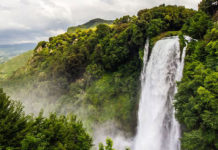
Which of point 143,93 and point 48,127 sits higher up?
point 143,93

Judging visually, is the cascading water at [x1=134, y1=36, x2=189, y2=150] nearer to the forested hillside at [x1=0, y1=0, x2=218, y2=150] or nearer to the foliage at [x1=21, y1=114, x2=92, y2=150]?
the forested hillside at [x1=0, y1=0, x2=218, y2=150]

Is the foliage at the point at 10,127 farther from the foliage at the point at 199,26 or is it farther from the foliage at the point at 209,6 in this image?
the foliage at the point at 209,6

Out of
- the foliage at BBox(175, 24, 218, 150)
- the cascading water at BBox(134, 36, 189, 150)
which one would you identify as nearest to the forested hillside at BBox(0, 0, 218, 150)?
the foliage at BBox(175, 24, 218, 150)

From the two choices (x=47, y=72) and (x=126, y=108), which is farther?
(x=47, y=72)

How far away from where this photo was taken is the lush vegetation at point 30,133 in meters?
7.61

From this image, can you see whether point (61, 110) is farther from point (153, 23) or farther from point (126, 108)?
point (153, 23)

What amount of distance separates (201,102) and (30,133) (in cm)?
1241

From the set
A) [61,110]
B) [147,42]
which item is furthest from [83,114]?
[147,42]

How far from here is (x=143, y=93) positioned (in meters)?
25.0

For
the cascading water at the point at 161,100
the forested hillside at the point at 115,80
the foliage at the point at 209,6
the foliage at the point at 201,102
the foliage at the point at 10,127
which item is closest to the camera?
the foliage at the point at 10,127

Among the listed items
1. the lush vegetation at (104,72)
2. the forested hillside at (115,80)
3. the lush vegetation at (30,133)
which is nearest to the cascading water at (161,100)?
the forested hillside at (115,80)

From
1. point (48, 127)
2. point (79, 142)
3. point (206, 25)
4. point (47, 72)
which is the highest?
point (206, 25)

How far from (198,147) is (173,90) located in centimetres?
792

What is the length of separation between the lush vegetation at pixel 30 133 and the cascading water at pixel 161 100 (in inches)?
499
